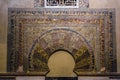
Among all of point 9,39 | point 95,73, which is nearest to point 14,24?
point 9,39

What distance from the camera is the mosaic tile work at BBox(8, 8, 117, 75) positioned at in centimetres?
1159

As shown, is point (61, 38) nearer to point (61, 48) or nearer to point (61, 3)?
point (61, 48)

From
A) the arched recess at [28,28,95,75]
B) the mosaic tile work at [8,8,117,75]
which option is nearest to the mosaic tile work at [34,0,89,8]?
the mosaic tile work at [8,8,117,75]

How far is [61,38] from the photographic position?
11.7 m

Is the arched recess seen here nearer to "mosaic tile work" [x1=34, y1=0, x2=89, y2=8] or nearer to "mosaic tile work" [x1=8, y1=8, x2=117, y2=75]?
"mosaic tile work" [x1=8, y1=8, x2=117, y2=75]

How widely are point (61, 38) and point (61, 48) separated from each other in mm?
355

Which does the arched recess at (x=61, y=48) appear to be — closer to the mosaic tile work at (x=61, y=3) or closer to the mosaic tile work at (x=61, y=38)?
the mosaic tile work at (x=61, y=38)

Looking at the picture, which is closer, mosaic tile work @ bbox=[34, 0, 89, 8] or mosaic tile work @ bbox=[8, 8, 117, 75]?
mosaic tile work @ bbox=[8, 8, 117, 75]

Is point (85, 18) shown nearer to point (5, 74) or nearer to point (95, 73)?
point (95, 73)

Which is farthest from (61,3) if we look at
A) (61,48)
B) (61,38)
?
(61,48)

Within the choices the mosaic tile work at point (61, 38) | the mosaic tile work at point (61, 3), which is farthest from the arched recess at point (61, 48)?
the mosaic tile work at point (61, 3)

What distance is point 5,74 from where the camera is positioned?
11477 millimetres

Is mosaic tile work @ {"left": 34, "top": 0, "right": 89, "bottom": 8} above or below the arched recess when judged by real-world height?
above

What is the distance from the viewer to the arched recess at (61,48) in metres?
11.6
